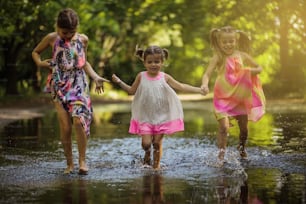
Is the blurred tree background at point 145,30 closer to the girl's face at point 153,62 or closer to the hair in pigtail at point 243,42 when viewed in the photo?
the hair in pigtail at point 243,42

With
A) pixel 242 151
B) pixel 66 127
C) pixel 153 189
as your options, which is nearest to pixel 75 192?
pixel 153 189

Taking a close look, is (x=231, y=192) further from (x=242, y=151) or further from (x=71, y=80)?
(x=242, y=151)

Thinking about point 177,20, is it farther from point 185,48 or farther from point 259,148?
point 259,148

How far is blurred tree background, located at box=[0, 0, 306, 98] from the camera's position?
1015 inches

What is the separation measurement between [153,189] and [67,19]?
2.26 metres

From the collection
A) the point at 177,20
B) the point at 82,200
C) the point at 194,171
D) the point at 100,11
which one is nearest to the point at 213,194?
the point at 82,200

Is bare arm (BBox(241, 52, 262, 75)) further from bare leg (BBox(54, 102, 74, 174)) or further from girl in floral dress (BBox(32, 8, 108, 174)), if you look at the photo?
bare leg (BBox(54, 102, 74, 174))

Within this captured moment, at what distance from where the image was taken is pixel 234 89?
32.8ft

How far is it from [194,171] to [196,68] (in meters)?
36.5

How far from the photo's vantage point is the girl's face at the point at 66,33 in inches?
341

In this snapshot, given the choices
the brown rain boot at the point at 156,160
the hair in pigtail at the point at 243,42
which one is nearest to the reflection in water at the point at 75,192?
the brown rain boot at the point at 156,160

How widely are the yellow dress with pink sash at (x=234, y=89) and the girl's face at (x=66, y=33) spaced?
2.08 metres

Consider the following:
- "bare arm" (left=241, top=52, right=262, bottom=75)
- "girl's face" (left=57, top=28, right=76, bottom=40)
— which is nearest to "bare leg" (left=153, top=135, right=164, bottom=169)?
"girl's face" (left=57, top=28, right=76, bottom=40)

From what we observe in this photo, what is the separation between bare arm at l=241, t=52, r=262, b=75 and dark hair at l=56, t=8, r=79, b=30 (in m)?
2.40
